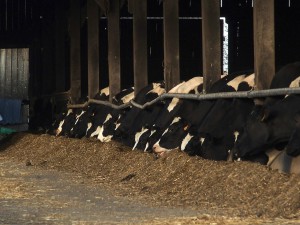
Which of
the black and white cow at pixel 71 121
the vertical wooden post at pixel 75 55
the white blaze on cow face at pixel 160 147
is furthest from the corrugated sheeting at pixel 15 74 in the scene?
the white blaze on cow face at pixel 160 147

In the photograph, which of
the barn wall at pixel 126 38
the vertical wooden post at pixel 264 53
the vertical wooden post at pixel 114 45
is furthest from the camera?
the barn wall at pixel 126 38

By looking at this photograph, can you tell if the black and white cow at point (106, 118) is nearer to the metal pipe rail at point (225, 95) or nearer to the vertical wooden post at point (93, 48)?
the metal pipe rail at point (225, 95)

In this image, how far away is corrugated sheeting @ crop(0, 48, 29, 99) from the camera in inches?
1308

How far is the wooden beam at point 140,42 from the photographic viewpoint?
54.6ft

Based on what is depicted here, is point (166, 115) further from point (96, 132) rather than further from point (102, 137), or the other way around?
point (96, 132)

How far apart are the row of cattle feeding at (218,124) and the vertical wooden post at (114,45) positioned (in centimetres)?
84

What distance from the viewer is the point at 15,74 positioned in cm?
3331

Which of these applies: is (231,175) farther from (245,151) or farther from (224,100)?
(224,100)

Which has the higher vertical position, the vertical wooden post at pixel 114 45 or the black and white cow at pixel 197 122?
the vertical wooden post at pixel 114 45

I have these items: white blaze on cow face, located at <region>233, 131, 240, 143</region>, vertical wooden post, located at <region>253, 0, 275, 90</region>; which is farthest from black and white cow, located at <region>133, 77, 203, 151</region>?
vertical wooden post, located at <region>253, 0, 275, 90</region>

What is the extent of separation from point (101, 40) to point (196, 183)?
17.7m

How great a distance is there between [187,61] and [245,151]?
1823 cm

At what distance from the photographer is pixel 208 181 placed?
1012 centimetres

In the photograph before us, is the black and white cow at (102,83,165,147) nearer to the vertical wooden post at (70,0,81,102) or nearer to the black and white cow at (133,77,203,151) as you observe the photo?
the black and white cow at (133,77,203,151)
